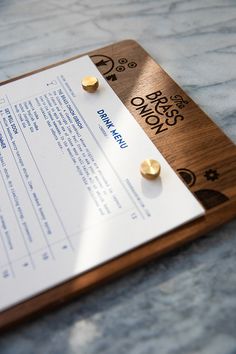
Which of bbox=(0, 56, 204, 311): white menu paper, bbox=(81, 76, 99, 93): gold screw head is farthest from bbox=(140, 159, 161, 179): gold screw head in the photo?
bbox=(81, 76, 99, 93): gold screw head

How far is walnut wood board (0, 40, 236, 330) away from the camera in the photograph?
391 millimetres

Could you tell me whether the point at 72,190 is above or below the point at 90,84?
below

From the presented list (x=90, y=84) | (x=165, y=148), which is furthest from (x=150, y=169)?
(x=90, y=84)

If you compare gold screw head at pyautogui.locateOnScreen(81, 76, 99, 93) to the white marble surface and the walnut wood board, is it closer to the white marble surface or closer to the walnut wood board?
the walnut wood board

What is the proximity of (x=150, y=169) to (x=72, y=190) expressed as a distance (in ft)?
0.29

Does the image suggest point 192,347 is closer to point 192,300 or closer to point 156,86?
point 192,300

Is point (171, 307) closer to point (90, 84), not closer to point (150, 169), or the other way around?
point (150, 169)

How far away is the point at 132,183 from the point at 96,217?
6 cm

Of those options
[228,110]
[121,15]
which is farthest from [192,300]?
[121,15]

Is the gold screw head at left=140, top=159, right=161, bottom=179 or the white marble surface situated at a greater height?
the gold screw head at left=140, top=159, right=161, bottom=179

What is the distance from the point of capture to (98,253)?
402 mm

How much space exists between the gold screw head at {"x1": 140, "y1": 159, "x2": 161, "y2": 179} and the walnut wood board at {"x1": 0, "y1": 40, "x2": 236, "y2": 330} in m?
0.03

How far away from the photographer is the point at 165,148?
0.48 metres

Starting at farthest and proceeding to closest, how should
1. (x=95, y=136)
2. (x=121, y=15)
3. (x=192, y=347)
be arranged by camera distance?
(x=121, y=15) < (x=95, y=136) < (x=192, y=347)
